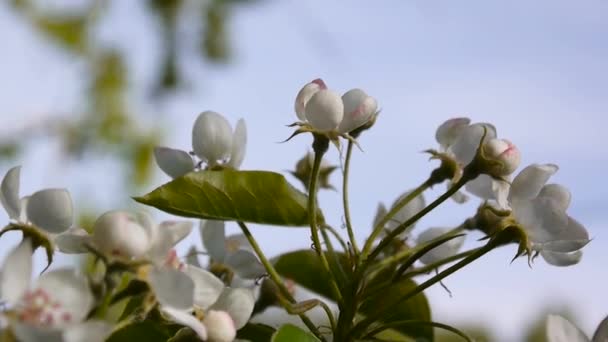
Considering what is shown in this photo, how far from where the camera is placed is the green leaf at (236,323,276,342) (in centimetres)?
97

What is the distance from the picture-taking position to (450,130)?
104cm

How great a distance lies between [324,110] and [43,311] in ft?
1.21

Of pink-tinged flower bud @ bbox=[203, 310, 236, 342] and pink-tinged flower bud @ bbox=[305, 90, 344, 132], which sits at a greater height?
pink-tinged flower bud @ bbox=[305, 90, 344, 132]

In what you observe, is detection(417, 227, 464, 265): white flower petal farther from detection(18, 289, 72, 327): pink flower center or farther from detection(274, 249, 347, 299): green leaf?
detection(18, 289, 72, 327): pink flower center

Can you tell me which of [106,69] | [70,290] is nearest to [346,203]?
[70,290]

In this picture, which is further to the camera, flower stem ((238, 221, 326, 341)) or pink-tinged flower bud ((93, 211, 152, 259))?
flower stem ((238, 221, 326, 341))

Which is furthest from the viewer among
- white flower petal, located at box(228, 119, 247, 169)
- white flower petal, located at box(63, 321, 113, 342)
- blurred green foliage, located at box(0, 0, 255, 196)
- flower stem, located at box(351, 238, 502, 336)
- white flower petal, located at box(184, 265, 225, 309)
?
blurred green foliage, located at box(0, 0, 255, 196)

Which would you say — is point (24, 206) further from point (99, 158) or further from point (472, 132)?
point (99, 158)

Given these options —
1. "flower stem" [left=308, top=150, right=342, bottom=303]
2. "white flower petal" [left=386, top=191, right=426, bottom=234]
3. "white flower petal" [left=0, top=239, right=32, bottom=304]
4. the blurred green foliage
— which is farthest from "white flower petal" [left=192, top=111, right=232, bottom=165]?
the blurred green foliage

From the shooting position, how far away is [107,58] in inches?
219

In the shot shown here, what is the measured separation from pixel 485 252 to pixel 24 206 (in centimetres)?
Answer: 43

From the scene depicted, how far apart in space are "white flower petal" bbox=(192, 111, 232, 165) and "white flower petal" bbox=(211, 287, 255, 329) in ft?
0.61

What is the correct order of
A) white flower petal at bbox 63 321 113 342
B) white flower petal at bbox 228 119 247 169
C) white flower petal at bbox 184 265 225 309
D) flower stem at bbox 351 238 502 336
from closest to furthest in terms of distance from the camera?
white flower petal at bbox 63 321 113 342 < white flower petal at bbox 184 265 225 309 < flower stem at bbox 351 238 502 336 < white flower petal at bbox 228 119 247 169

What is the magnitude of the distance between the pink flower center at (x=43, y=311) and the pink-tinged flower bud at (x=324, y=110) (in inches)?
13.8
